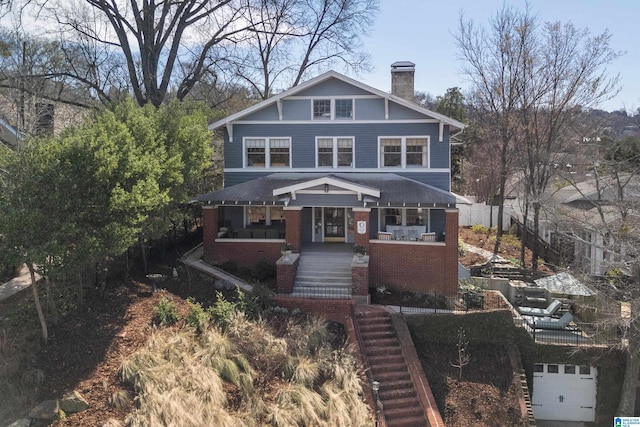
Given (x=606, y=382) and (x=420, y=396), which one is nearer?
(x=420, y=396)

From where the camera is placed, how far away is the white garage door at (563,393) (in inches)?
576

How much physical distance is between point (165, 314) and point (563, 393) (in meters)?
12.5

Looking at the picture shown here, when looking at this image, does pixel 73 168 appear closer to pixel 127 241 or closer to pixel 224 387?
pixel 127 241

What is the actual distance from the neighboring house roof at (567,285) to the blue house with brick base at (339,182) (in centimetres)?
336

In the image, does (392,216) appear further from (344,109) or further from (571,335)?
(571,335)

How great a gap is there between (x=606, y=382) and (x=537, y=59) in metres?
16.5

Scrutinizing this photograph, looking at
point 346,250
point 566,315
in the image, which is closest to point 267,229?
point 346,250

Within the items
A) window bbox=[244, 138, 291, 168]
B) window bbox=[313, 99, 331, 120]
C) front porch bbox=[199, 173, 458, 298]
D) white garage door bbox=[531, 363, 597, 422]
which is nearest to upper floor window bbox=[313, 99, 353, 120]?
window bbox=[313, 99, 331, 120]

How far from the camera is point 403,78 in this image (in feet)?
73.0

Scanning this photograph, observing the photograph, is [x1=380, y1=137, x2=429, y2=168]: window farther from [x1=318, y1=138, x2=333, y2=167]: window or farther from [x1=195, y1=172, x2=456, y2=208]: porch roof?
[x1=318, y1=138, x2=333, y2=167]: window

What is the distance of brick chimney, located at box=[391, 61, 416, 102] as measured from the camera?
22.2 m

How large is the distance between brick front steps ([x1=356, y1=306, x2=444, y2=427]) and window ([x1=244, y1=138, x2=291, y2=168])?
26.6 ft

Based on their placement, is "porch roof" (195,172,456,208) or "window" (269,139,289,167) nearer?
"porch roof" (195,172,456,208)

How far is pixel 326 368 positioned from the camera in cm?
1170
